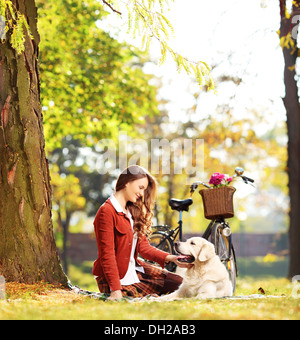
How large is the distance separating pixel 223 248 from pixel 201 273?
1465 millimetres

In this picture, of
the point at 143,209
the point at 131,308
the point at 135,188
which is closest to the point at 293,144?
the point at 143,209

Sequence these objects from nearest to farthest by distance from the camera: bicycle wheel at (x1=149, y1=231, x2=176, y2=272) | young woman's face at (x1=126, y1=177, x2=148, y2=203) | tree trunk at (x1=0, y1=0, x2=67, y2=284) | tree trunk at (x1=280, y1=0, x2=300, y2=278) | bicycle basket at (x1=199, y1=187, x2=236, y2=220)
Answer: young woman's face at (x1=126, y1=177, x2=148, y2=203), tree trunk at (x1=0, y1=0, x2=67, y2=284), bicycle basket at (x1=199, y1=187, x2=236, y2=220), bicycle wheel at (x1=149, y1=231, x2=176, y2=272), tree trunk at (x1=280, y1=0, x2=300, y2=278)

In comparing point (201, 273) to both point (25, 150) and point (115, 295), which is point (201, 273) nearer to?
point (115, 295)

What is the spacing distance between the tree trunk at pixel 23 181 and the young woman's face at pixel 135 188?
1.19 metres

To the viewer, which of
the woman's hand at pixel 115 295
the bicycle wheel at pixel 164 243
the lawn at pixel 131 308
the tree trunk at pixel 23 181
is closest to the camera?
the lawn at pixel 131 308

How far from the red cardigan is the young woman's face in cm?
20

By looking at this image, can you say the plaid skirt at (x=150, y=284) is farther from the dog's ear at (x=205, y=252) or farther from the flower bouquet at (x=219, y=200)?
the flower bouquet at (x=219, y=200)

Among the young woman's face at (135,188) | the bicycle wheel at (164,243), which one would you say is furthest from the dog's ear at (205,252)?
the bicycle wheel at (164,243)

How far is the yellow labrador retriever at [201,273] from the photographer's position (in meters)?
5.26

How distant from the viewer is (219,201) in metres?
6.50

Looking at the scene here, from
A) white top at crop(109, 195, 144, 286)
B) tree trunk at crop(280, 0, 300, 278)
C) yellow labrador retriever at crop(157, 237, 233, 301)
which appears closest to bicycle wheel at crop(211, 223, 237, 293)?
yellow labrador retriever at crop(157, 237, 233, 301)

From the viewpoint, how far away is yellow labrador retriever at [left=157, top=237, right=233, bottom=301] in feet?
17.3

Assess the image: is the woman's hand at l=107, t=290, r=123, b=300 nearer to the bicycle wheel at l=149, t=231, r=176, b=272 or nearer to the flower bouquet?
the flower bouquet
